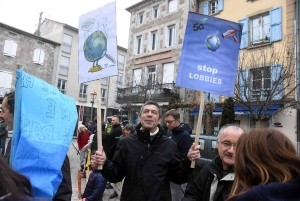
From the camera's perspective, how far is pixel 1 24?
90.0 ft

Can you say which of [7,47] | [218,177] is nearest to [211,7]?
[218,177]

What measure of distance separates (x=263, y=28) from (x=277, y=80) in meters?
4.89

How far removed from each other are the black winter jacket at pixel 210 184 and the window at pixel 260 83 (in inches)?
412

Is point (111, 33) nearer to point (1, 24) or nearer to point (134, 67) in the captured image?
A: point (134, 67)

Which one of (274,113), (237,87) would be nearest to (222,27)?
(237,87)

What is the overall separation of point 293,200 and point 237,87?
11407 millimetres

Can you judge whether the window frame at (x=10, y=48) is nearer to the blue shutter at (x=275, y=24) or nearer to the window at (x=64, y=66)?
the window at (x=64, y=66)

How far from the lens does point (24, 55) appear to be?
97.6ft

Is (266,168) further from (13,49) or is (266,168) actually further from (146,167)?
(13,49)

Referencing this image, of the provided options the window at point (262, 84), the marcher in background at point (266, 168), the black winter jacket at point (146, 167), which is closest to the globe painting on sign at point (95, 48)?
the black winter jacket at point (146, 167)

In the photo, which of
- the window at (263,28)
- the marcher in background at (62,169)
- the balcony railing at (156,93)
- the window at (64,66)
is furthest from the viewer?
the window at (64,66)

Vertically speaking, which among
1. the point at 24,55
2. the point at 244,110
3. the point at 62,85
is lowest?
the point at 244,110

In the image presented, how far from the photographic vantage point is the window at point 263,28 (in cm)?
1416

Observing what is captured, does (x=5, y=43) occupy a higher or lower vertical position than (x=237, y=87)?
higher
